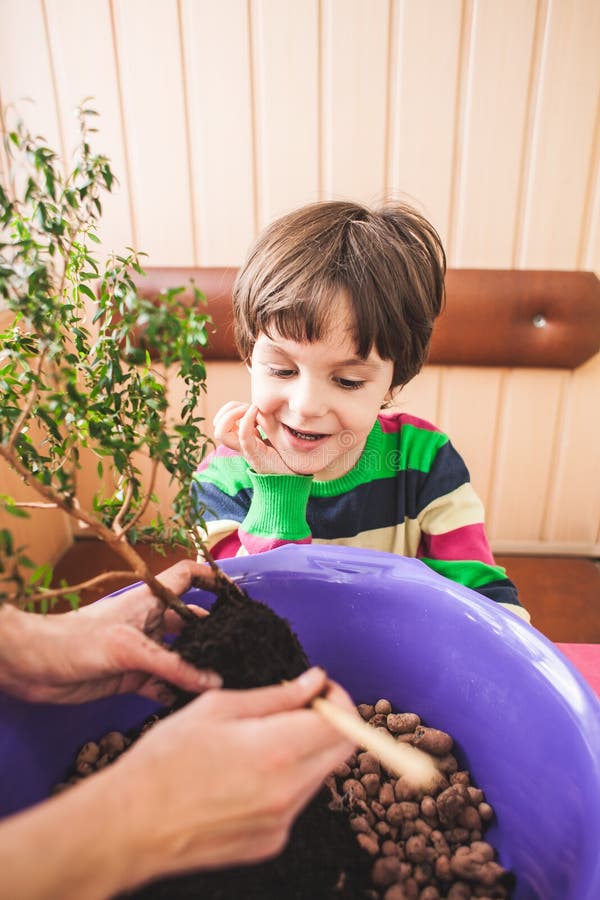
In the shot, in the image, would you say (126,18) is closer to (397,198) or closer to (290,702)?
(397,198)

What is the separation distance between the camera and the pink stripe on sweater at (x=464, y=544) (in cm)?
96

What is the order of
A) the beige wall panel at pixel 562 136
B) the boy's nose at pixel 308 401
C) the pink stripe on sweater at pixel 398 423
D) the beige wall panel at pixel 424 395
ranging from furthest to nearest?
the beige wall panel at pixel 424 395 → the beige wall panel at pixel 562 136 → the pink stripe on sweater at pixel 398 423 → the boy's nose at pixel 308 401

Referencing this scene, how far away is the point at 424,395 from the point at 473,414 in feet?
0.46

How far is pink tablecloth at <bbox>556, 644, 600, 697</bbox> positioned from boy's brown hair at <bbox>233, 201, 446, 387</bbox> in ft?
1.73

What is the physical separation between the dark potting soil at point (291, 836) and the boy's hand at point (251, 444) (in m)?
0.36

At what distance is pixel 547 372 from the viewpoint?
1.59 meters

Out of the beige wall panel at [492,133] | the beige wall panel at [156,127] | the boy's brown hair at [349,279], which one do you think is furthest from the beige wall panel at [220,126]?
the boy's brown hair at [349,279]

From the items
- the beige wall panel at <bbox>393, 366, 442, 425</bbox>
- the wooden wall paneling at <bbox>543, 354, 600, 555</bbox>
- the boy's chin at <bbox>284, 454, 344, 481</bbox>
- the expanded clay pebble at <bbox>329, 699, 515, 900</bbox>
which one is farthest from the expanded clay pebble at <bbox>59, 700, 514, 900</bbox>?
the wooden wall paneling at <bbox>543, 354, 600, 555</bbox>

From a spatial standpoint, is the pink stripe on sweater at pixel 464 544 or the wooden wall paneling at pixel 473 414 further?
the wooden wall paneling at pixel 473 414

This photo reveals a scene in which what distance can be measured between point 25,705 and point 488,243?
137 centimetres

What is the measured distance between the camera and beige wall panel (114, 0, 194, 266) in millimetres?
1386

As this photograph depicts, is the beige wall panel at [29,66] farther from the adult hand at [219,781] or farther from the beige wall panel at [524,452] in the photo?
the adult hand at [219,781]

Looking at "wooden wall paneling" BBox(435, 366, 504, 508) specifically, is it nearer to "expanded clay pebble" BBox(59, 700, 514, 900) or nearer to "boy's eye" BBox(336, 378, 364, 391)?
"boy's eye" BBox(336, 378, 364, 391)

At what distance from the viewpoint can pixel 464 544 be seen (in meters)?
0.97
